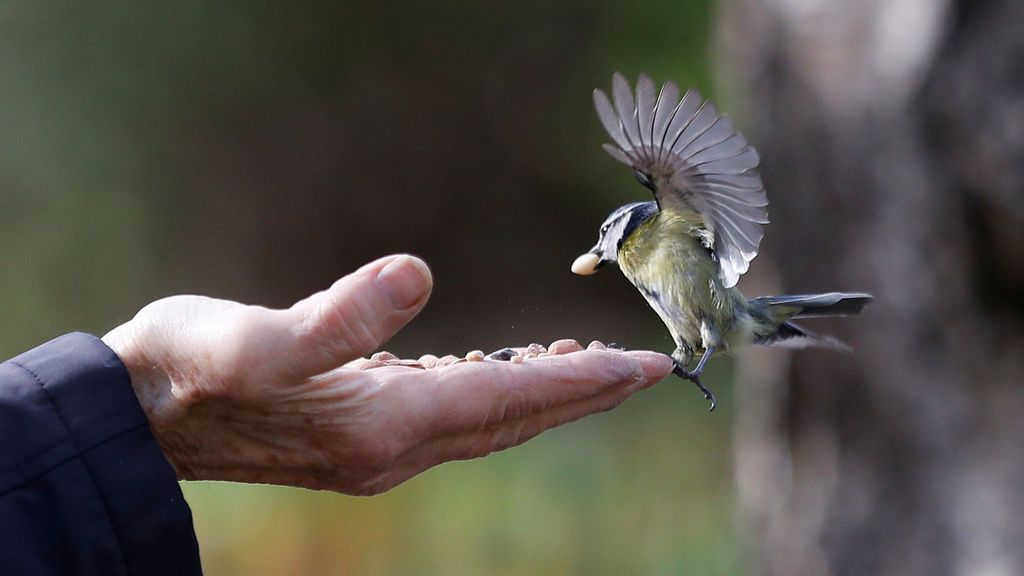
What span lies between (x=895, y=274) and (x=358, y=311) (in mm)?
2059

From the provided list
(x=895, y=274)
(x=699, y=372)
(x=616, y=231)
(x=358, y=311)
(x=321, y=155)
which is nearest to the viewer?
(x=358, y=311)

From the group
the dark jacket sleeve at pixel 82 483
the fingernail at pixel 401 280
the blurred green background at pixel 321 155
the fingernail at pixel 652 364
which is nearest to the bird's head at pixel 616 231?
the fingernail at pixel 652 364

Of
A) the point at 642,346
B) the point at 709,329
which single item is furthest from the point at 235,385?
the point at 642,346

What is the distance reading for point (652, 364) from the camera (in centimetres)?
184

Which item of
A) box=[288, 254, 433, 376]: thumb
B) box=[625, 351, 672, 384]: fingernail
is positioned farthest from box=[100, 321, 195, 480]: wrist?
box=[625, 351, 672, 384]: fingernail

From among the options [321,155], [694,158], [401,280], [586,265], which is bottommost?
[401,280]

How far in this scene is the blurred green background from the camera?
6.95 m

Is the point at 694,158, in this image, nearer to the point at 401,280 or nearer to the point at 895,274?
the point at 401,280

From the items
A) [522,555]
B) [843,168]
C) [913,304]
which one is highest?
[843,168]

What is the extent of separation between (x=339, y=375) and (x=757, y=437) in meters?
2.25

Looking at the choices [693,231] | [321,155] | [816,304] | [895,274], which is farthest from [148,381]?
[321,155]

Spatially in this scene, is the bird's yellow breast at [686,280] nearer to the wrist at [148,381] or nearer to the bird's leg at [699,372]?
the bird's leg at [699,372]

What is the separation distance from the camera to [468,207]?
7.39 m

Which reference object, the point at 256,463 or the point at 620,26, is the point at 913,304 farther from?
the point at 620,26
